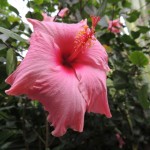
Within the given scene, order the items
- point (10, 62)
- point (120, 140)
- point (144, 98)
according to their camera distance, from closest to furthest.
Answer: point (10, 62)
point (144, 98)
point (120, 140)

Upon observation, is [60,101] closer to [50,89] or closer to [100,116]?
[50,89]

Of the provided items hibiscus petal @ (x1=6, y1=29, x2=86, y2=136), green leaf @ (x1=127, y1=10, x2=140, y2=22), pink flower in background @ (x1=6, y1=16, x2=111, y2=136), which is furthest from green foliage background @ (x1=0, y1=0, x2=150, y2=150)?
hibiscus petal @ (x1=6, y1=29, x2=86, y2=136)

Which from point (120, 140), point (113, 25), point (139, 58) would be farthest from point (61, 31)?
point (120, 140)

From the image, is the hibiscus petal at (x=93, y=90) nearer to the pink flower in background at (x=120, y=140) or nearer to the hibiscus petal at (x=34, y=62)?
the hibiscus petal at (x=34, y=62)

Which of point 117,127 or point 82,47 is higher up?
point 82,47

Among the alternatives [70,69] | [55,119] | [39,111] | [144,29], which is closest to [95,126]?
[39,111]

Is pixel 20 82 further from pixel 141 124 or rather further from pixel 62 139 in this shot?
pixel 141 124

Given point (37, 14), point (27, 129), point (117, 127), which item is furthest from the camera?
point (117, 127)

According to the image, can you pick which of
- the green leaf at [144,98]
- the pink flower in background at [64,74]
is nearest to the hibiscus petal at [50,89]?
the pink flower in background at [64,74]
